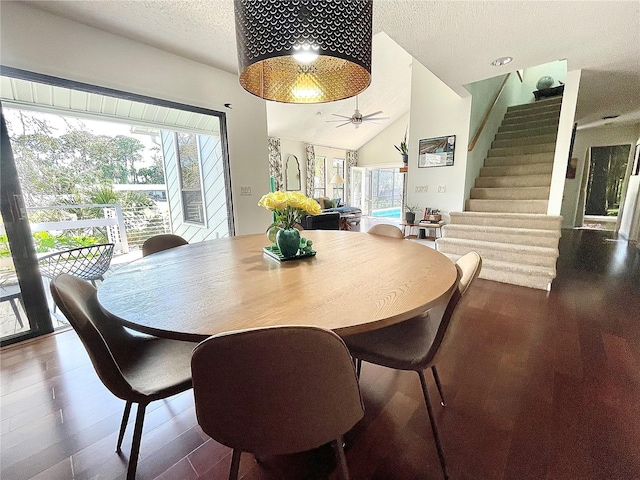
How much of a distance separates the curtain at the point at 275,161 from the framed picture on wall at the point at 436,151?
4.02m

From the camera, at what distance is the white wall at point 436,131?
4.17 meters

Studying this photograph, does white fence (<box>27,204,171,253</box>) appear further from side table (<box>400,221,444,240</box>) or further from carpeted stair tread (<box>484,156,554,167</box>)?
carpeted stair tread (<box>484,156,554,167</box>)

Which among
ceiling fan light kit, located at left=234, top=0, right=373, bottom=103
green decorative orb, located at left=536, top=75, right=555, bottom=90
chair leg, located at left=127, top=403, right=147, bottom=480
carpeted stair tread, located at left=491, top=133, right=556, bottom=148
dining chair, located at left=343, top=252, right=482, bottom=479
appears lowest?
chair leg, located at left=127, top=403, right=147, bottom=480

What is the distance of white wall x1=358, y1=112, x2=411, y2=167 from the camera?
888cm

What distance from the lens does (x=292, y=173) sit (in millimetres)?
7910

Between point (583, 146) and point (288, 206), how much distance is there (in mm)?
8261

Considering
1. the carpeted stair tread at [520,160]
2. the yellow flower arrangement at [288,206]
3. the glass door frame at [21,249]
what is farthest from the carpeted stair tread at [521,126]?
the glass door frame at [21,249]

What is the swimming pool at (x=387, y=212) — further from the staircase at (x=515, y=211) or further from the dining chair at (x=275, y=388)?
the dining chair at (x=275, y=388)

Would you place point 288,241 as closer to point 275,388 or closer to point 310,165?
point 275,388

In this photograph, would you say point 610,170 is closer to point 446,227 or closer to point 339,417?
point 446,227

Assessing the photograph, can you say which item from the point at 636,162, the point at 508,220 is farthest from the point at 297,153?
the point at 636,162

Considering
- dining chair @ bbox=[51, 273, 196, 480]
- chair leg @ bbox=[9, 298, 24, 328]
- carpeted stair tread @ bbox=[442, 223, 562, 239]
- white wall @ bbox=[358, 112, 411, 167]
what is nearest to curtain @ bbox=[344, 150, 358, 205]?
white wall @ bbox=[358, 112, 411, 167]

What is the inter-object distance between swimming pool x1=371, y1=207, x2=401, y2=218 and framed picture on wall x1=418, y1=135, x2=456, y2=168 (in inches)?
225

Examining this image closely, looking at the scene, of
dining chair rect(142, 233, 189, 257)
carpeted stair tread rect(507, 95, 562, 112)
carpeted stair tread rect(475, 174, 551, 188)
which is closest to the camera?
dining chair rect(142, 233, 189, 257)
